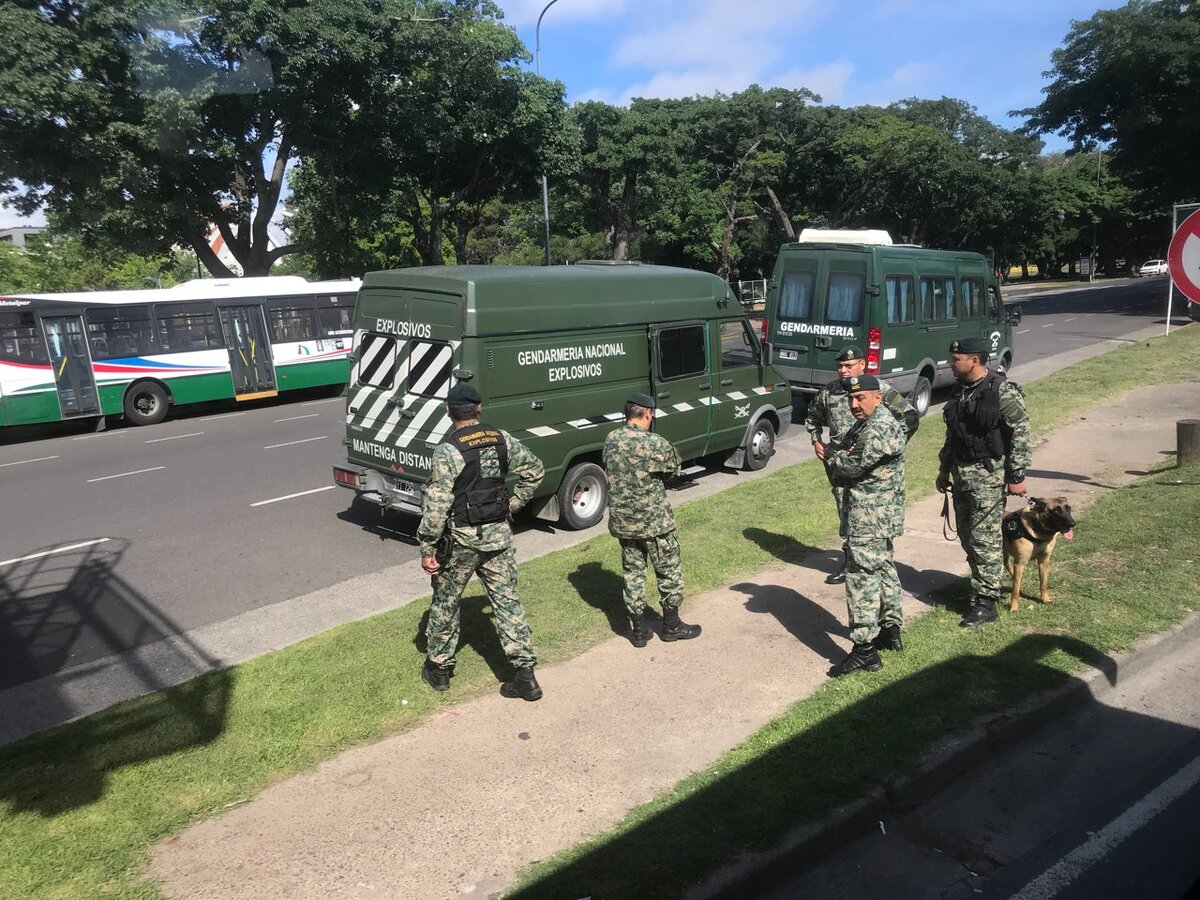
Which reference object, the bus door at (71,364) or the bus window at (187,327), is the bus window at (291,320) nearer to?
the bus window at (187,327)

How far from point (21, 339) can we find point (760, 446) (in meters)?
13.1

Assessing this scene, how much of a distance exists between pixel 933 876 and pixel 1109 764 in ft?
4.40

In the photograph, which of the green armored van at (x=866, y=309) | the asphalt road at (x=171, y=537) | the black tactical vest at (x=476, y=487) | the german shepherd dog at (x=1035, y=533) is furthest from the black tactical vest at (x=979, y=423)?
the green armored van at (x=866, y=309)

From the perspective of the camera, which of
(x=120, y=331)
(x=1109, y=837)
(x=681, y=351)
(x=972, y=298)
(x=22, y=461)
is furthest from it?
(x=120, y=331)

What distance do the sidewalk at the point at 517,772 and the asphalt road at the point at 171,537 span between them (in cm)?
207

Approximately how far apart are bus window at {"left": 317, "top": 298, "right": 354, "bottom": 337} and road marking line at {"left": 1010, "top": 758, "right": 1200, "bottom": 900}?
18.2m

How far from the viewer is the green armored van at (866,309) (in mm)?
12945

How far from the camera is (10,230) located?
222ft

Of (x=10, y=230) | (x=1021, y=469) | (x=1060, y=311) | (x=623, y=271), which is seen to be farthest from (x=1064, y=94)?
(x=10, y=230)

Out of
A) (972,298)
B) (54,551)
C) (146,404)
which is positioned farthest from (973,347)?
(146,404)

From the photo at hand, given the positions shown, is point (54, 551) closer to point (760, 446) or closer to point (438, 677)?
point (438, 677)

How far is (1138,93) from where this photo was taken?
31.2 meters

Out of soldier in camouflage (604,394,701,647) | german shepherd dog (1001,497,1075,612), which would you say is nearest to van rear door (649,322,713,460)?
soldier in camouflage (604,394,701,647)

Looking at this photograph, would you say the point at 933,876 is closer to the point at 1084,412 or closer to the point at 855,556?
the point at 855,556
